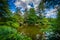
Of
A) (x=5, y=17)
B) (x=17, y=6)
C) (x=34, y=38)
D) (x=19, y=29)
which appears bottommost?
(x=34, y=38)

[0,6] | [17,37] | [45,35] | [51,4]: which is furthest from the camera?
[0,6]

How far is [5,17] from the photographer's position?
131 inches

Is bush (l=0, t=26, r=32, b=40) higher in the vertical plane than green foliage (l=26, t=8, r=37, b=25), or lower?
lower

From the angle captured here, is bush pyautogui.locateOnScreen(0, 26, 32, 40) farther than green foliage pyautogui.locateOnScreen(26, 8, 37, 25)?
No

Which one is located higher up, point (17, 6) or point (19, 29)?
point (17, 6)

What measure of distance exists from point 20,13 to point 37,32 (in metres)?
0.62

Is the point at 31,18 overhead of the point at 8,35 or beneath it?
overhead

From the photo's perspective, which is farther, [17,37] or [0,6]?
[0,6]

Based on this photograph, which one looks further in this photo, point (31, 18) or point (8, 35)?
point (31, 18)

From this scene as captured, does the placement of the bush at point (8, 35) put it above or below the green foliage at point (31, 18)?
below

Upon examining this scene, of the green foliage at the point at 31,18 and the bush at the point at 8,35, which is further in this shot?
the green foliage at the point at 31,18

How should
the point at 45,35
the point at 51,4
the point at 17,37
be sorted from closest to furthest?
1. the point at 51,4
2. the point at 17,37
3. the point at 45,35

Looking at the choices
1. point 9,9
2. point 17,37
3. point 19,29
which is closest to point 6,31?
point 17,37

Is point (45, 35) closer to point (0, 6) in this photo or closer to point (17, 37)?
point (17, 37)
